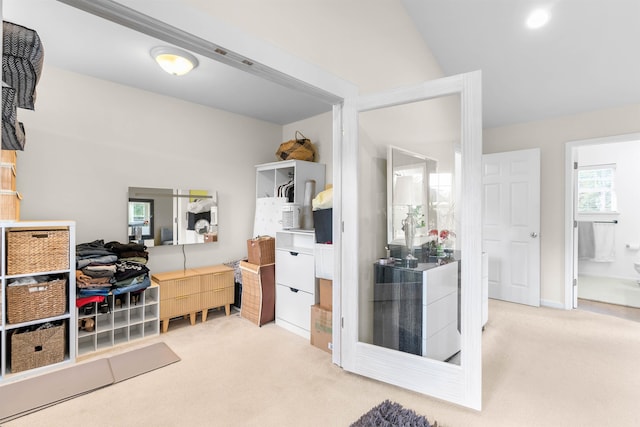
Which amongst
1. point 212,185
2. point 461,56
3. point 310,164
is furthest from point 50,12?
point 461,56

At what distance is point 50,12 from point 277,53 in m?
1.52

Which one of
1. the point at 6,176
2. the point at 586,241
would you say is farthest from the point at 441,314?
the point at 586,241

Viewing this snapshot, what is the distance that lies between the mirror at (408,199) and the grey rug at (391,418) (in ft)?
3.25

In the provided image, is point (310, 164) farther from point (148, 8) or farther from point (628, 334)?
point (628, 334)

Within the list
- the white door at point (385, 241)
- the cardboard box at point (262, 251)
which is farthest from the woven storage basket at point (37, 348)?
the white door at point (385, 241)

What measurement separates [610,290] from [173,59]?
6224 millimetres

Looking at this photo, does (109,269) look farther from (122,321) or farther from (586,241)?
(586,241)

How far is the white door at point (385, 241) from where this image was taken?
1.87 m

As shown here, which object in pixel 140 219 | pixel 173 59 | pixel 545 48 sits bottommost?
pixel 140 219

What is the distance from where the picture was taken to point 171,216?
137 inches

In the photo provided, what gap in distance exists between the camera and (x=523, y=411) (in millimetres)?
1882

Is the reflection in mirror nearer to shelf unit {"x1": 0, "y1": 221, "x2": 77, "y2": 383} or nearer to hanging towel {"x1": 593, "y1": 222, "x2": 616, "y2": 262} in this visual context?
shelf unit {"x1": 0, "y1": 221, "x2": 77, "y2": 383}

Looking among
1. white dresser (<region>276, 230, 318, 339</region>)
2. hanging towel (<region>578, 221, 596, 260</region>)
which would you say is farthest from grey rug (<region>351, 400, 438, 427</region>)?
A: hanging towel (<region>578, 221, 596, 260</region>)

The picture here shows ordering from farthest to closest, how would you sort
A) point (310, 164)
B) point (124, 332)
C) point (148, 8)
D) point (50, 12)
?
point (310, 164)
point (124, 332)
point (50, 12)
point (148, 8)
